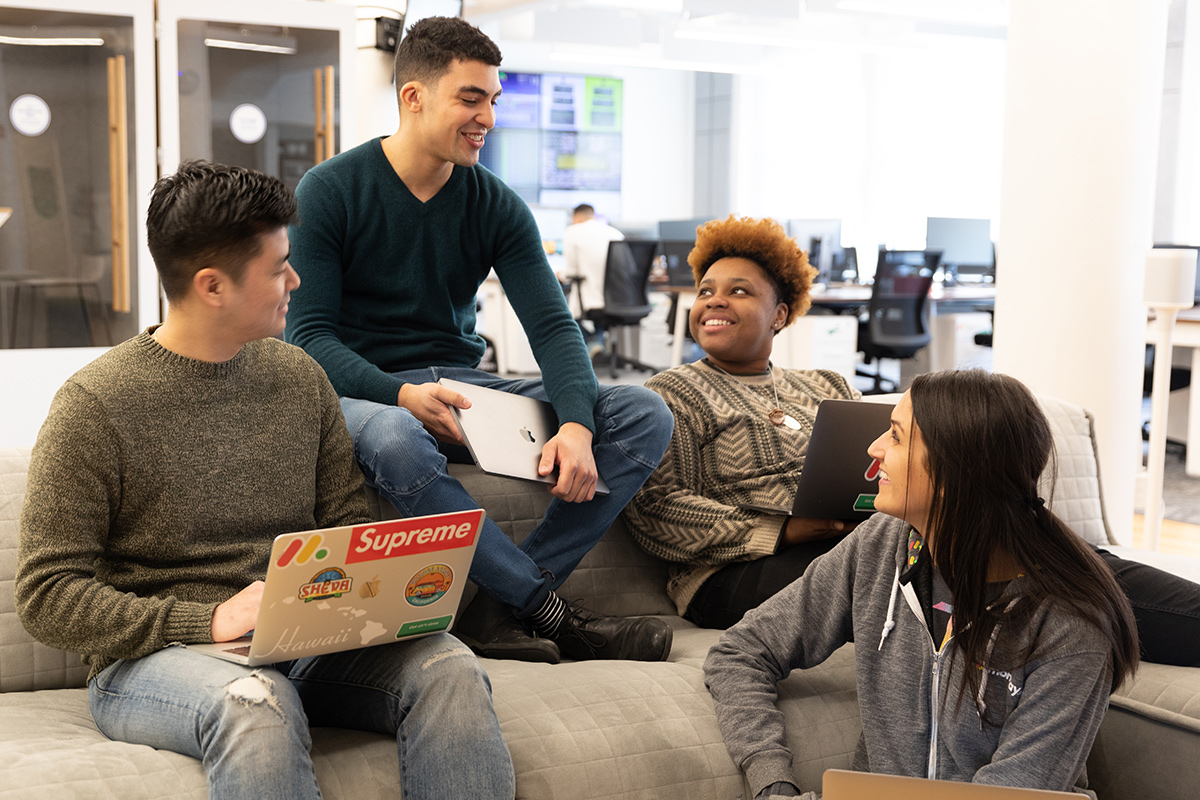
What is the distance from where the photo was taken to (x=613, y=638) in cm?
196

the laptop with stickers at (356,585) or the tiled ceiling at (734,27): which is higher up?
the tiled ceiling at (734,27)

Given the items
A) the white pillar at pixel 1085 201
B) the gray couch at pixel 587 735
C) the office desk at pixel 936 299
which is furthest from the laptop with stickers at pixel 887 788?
the office desk at pixel 936 299

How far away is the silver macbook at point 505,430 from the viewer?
5.98 ft

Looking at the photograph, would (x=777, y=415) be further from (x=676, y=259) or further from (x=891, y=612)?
(x=676, y=259)

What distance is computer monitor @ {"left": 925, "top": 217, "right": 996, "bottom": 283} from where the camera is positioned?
26.7ft

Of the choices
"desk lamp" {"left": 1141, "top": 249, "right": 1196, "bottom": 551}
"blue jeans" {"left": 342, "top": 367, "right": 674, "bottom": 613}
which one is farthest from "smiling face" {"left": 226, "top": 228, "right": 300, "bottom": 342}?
"desk lamp" {"left": 1141, "top": 249, "right": 1196, "bottom": 551}

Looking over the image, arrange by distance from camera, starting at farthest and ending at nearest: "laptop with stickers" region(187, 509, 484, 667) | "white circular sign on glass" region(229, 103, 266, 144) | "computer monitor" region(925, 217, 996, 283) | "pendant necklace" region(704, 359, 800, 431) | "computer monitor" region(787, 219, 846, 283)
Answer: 1. "computer monitor" region(787, 219, 846, 283)
2. "computer monitor" region(925, 217, 996, 283)
3. "white circular sign on glass" region(229, 103, 266, 144)
4. "pendant necklace" region(704, 359, 800, 431)
5. "laptop with stickers" region(187, 509, 484, 667)

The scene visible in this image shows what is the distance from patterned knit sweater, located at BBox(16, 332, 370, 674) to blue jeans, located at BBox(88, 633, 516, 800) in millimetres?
64

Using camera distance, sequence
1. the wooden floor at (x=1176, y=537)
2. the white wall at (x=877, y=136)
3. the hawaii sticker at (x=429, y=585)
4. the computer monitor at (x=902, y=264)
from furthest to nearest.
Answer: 1. the white wall at (x=877, y=136)
2. the computer monitor at (x=902, y=264)
3. the wooden floor at (x=1176, y=537)
4. the hawaii sticker at (x=429, y=585)

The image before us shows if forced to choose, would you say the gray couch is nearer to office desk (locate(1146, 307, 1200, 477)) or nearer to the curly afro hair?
the curly afro hair

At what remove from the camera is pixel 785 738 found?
5.22 ft

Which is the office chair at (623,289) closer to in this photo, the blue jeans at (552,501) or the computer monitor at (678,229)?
the computer monitor at (678,229)

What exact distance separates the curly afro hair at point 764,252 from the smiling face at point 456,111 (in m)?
0.57

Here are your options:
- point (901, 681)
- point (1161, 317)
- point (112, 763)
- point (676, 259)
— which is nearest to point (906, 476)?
point (901, 681)
